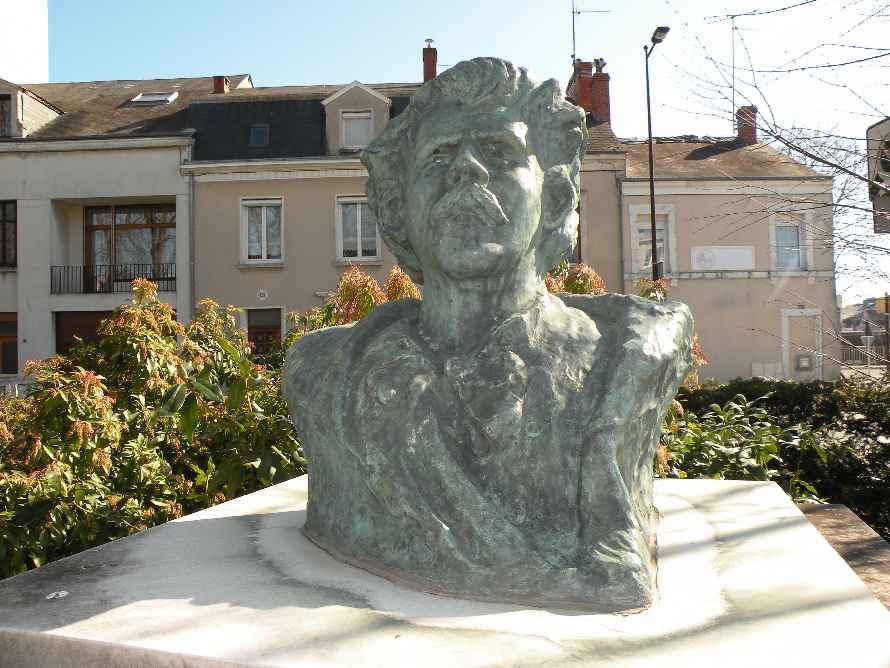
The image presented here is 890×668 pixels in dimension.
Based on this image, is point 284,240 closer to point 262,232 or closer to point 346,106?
point 262,232

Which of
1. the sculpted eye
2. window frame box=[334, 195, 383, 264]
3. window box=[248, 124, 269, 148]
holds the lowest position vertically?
the sculpted eye

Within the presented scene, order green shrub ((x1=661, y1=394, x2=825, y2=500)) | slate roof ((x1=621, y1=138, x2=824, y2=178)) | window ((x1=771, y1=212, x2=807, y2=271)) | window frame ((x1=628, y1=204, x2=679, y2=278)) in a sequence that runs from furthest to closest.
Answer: window ((x1=771, y1=212, x2=807, y2=271)) → slate roof ((x1=621, y1=138, x2=824, y2=178)) → window frame ((x1=628, y1=204, x2=679, y2=278)) → green shrub ((x1=661, y1=394, x2=825, y2=500))

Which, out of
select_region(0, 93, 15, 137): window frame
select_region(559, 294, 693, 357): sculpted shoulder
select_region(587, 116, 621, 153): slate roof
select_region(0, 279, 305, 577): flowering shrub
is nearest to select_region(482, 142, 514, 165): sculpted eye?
select_region(559, 294, 693, 357): sculpted shoulder

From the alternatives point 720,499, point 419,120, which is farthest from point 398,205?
point 720,499

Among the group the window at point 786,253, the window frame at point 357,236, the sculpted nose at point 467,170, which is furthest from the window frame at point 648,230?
the sculpted nose at point 467,170

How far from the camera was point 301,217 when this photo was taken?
1720 centimetres

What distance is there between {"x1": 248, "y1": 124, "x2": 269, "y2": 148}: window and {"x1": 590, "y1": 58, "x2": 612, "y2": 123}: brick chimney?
21.8 ft

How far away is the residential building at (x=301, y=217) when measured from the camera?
16938 millimetres

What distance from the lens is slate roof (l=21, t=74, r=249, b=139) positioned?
Result: 59.9 ft

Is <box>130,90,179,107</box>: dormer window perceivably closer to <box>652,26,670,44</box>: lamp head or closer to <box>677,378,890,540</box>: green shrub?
<box>652,26,670,44</box>: lamp head

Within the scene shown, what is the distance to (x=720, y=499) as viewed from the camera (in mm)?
3820

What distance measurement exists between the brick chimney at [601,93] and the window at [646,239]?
2259mm

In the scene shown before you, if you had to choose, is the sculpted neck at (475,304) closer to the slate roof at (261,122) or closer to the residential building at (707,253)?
the residential building at (707,253)

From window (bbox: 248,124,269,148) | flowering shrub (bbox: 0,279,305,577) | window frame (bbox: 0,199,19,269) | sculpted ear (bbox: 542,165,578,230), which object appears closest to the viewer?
sculpted ear (bbox: 542,165,578,230)
